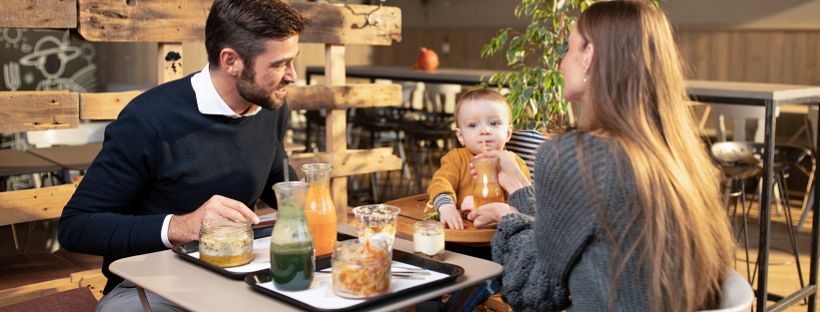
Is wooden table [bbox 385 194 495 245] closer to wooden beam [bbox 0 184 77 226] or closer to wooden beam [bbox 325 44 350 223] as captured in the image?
wooden beam [bbox 325 44 350 223]

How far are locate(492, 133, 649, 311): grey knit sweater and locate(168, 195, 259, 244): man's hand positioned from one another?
23.8 inches

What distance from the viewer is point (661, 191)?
1.53 meters

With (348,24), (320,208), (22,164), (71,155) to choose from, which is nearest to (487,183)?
(320,208)

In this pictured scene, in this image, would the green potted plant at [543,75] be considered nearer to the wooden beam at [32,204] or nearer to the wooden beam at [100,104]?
the wooden beam at [100,104]

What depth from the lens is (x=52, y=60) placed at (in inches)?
304

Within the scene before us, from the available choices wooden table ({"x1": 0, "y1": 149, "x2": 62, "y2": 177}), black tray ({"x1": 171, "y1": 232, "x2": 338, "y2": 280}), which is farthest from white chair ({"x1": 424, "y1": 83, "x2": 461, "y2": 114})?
black tray ({"x1": 171, "y1": 232, "x2": 338, "y2": 280})

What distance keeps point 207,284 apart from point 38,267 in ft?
5.73

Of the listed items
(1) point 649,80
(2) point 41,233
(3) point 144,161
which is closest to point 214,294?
(3) point 144,161

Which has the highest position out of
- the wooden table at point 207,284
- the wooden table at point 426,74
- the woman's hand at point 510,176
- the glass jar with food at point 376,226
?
the wooden table at point 426,74

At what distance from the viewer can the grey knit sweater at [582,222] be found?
60.1 inches

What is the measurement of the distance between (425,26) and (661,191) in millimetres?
9521

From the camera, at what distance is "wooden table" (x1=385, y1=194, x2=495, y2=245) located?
212cm

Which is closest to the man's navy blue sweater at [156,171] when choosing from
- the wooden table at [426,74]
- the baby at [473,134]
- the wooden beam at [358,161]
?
the baby at [473,134]

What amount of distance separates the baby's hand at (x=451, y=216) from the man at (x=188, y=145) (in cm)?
51
